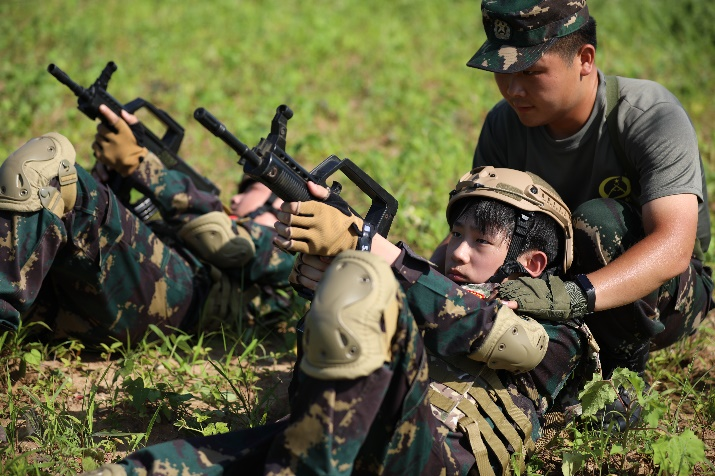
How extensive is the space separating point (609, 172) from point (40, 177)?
2654mm

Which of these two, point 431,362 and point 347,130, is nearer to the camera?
point 431,362

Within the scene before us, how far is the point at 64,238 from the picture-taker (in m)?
3.56

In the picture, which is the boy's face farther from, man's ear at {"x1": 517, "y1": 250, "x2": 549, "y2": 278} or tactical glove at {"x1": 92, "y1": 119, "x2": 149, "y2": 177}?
tactical glove at {"x1": 92, "y1": 119, "x2": 149, "y2": 177}

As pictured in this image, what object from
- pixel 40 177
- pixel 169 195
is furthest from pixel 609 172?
pixel 40 177

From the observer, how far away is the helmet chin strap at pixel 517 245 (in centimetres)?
347

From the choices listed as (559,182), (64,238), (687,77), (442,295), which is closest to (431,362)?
(442,295)

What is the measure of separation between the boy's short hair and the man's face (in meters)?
0.61

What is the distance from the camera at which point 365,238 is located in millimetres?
3082

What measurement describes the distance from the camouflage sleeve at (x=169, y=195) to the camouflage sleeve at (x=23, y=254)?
3.61ft

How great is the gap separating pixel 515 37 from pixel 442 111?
3977mm

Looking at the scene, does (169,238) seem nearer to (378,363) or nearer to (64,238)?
(64,238)

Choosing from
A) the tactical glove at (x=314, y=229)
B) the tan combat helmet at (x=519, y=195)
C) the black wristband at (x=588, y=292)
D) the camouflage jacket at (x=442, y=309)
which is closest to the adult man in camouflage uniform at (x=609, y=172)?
the black wristband at (x=588, y=292)

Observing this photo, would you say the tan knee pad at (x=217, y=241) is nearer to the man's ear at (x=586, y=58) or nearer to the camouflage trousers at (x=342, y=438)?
the camouflage trousers at (x=342, y=438)

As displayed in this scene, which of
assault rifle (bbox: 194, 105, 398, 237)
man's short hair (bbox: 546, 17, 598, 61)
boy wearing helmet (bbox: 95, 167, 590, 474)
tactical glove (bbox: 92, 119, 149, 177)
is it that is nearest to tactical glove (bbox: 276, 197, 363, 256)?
boy wearing helmet (bbox: 95, 167, 590, 474)
